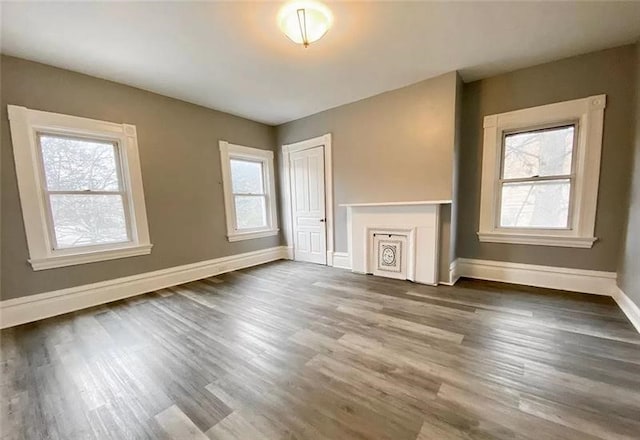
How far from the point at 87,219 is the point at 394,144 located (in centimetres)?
403

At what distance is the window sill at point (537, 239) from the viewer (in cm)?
280

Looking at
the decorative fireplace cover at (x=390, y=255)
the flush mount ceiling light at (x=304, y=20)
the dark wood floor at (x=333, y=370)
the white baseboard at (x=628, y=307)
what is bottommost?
the dark wood floor at (x=333, y=370)

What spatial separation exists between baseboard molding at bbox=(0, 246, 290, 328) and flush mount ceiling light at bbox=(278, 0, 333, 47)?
3358 mm

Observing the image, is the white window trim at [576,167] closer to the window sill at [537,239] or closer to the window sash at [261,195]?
the window sill at [537,239]

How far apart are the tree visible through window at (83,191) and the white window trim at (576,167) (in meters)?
4.79

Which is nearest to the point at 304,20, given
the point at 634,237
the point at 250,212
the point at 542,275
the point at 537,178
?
the point at 537,178

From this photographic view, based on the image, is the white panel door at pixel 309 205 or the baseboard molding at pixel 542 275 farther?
the white panel door at pixel 309 205

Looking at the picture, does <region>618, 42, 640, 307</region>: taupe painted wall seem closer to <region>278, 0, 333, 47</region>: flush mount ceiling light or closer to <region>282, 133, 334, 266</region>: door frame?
<region>278, 0, 333, 47</region>: flush mount ceiling light

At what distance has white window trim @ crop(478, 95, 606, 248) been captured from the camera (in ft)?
8.79

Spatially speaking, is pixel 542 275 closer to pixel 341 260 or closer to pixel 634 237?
pixel 634 237

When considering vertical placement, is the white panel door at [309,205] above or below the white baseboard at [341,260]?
above

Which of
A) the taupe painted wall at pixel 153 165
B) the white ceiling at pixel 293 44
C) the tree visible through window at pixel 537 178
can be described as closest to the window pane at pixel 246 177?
the taupe painted wall at pixel 153 165

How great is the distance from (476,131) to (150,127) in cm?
439

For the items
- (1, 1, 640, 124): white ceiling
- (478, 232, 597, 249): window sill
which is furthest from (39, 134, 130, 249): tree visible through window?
(478, 232, 597, 249): window sill
